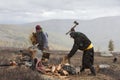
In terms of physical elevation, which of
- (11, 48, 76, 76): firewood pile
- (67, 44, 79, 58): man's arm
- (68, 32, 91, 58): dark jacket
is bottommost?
(11, 48, 76, 76): firewood pile

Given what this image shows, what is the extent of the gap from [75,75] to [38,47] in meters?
2.59

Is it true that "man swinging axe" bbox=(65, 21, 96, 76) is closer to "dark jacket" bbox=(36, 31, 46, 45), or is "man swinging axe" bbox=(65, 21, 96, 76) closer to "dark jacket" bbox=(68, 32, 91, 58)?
"dark jacket" bbox=(68, 32, 91, 58)

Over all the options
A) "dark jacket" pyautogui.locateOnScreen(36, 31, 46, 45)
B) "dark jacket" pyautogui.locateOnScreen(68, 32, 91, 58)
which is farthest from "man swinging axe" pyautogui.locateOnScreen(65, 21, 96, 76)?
"dark jacket" pyautogui.locateOnScreen(36, 31, 46, 45)

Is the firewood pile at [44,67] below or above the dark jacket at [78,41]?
below

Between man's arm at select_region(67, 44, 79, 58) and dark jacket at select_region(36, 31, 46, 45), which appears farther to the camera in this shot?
dark jacket at select_region(36, 31, 46, 45)

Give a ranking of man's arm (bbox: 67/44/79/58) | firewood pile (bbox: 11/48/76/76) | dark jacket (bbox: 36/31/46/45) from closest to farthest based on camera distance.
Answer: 1. man's arm (bbox: 67/44/79/58)
2. firewood pile (bbox: 11/48/76/76)
3. dark jacket (bbox: 36/31/46/45)

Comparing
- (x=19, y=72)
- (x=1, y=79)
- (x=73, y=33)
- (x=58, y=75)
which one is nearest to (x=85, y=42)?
(x=73, y=33)

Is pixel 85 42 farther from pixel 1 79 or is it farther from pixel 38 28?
pixel 1 79

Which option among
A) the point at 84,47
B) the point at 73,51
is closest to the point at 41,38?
the point at 73,51

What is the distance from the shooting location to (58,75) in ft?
54.6

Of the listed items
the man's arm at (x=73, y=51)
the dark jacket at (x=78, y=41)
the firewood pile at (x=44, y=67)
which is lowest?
the firewood pile at (x=44, y=67)

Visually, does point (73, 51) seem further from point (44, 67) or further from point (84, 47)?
point (44, 67)

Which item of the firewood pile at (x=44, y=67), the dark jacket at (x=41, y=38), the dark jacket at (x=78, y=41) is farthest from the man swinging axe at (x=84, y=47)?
the dark jacket at (x=41, y=38)

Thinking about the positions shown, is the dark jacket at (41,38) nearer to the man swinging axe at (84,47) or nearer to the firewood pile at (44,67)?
the firewood pile at (44,67)
